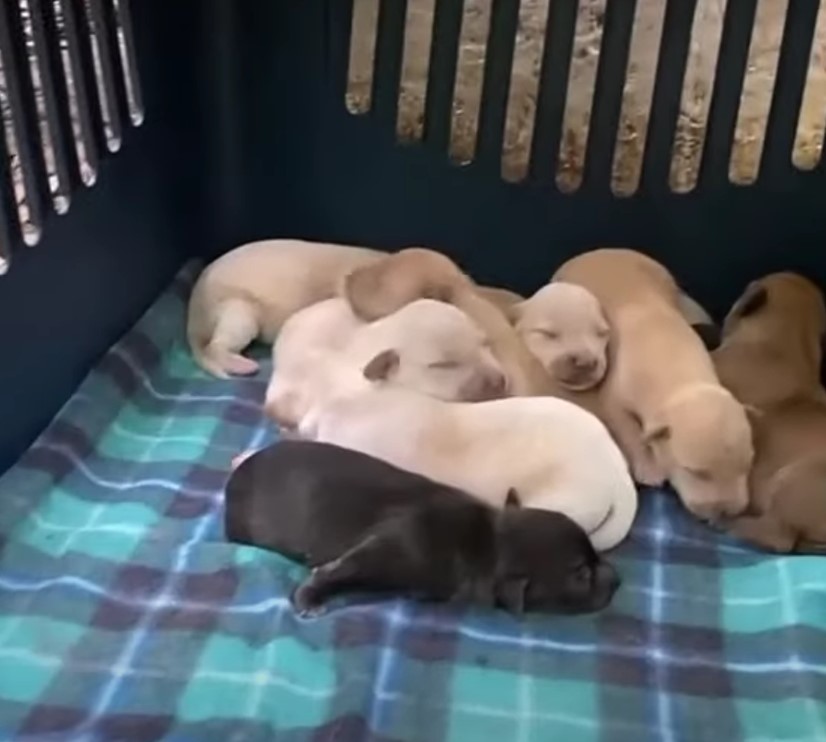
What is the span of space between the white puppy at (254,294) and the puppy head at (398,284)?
105 mm

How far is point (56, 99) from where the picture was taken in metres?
1.51

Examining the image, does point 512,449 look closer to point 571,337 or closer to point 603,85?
point 571,337

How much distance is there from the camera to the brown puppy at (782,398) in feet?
4.58

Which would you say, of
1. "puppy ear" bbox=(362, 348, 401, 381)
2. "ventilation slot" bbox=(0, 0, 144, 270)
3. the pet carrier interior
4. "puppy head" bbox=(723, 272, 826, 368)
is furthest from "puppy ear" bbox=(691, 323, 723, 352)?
"ventilation slot" bbox=(0, 0, 144, 270)

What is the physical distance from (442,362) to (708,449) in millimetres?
256

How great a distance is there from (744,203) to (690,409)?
0.37 meters

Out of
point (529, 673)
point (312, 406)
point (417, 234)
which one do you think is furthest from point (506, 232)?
point (529, 673)

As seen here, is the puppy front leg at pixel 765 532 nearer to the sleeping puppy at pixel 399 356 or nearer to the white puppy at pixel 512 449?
the white puppy at pixel 512 449

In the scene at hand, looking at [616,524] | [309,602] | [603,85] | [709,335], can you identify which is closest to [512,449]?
[616,524]

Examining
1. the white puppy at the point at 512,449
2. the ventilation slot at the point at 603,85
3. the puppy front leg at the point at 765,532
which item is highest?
the ventilation slot at the point at 603,85

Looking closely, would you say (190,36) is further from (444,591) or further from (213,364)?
(444,591)

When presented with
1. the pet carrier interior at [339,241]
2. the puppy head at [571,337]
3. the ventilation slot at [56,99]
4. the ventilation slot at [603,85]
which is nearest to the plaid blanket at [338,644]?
the pet carrier interior at [339,241]

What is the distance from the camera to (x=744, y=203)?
1.71 metres

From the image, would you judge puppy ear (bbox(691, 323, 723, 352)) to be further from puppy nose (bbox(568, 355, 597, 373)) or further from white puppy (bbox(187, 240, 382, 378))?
white puppy (bbox(187, 240, 382, 378))
